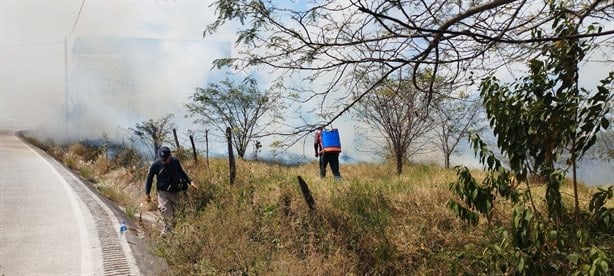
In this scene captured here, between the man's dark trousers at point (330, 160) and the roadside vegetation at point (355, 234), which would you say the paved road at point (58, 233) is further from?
the man's dark trousers at point (330, 160)

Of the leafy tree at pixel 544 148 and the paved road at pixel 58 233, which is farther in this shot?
the paved road at pixel 58 233

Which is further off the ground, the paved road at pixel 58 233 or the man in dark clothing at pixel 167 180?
the man in dark clothing at pixel 167 180

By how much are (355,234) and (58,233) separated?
14.5ft

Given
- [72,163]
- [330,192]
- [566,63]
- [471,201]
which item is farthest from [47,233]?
[72,163]

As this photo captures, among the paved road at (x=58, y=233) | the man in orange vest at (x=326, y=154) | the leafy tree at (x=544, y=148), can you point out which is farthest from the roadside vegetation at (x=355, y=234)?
the man in orange vest at (x=326, y=154)

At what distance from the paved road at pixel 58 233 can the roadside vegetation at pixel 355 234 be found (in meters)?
0.69

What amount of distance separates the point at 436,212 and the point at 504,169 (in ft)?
7.39

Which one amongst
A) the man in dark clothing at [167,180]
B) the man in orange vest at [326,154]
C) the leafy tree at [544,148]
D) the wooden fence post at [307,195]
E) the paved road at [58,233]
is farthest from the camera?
the man in orange vest at [326,154]

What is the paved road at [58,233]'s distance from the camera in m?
5.87

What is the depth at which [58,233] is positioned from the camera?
741 centimetres

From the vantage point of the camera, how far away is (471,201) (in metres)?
3.98

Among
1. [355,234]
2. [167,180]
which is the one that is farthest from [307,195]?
[167,180]

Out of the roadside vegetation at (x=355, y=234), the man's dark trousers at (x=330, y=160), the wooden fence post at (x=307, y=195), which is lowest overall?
the roadside vegetation at (x=355, y=234)

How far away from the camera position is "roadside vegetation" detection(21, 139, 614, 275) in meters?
4.00
